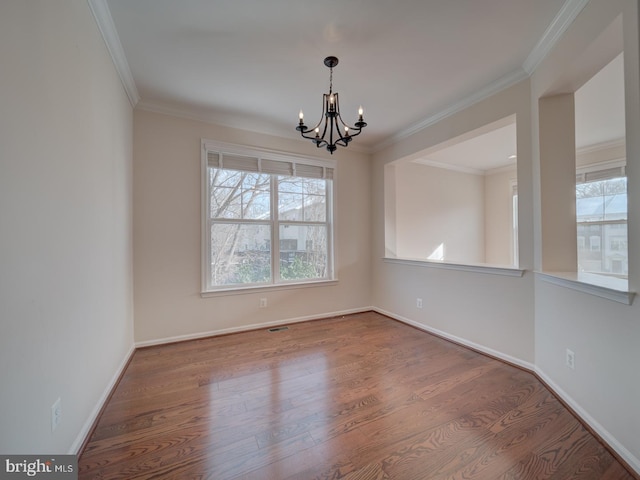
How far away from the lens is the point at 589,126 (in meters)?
3.58

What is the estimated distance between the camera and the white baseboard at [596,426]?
4.57 ft

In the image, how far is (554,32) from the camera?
1.96 meters

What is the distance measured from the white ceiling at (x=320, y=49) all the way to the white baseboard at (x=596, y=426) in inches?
104

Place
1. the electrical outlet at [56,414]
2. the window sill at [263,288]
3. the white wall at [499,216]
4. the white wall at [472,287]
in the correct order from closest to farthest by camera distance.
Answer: the electrical outlet at [56,414] → the white wall at [472,287] → the window sill at [263,288] → the white wall at [499,216]

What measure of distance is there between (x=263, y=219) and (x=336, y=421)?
8.32ft

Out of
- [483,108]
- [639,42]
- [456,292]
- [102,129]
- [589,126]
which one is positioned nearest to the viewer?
[639,42]

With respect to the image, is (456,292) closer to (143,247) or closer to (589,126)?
(589,126)

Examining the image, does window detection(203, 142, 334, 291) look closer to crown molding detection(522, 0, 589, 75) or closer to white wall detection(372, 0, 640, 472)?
white wall detection(372, 0, 640, 472)

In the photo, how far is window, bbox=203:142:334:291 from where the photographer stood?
11.0 ft

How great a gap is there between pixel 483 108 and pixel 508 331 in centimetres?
229

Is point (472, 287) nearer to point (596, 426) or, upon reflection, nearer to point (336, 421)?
point (596, 426)

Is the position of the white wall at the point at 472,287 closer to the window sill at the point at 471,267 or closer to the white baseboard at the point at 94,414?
the window sill at the point at 471,267

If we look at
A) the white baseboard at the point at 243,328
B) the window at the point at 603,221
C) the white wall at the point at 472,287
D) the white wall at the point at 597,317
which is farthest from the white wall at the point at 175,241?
the window at the point at 603,221

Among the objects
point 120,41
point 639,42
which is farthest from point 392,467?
point 120,41
